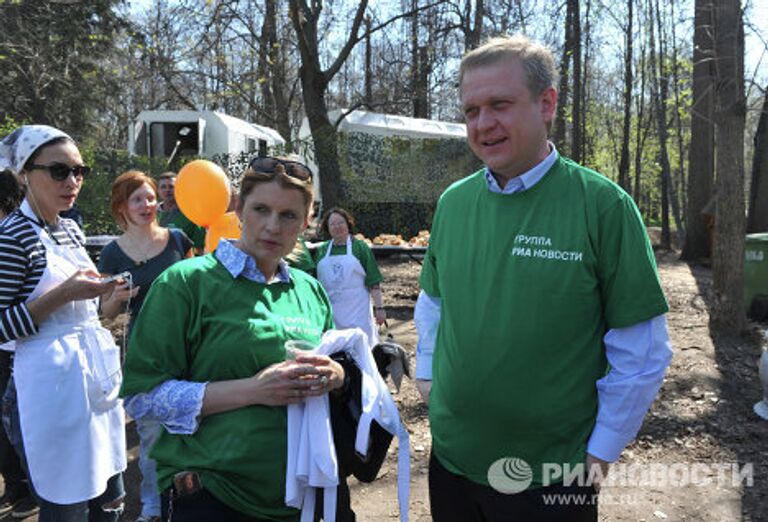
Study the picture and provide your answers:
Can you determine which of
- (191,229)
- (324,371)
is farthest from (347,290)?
(324,371)

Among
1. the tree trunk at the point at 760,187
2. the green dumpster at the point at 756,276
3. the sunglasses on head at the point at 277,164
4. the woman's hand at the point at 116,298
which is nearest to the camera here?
the sunglasses on head at the point at 277,164

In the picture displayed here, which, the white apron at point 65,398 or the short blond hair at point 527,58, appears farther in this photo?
the white apron at point 65,398

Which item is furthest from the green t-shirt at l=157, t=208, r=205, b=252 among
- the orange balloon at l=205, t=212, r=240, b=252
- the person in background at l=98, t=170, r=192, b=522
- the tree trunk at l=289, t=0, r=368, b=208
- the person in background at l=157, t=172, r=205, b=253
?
the tree trunk at l=289, t=0, r=368, b=208

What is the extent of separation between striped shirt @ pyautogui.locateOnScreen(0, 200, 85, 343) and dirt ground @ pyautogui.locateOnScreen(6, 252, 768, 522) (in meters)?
2.04

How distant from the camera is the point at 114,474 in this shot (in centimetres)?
272

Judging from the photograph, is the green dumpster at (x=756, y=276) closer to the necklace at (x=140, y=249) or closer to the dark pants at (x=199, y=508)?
the necklace at (x=140, y=249)

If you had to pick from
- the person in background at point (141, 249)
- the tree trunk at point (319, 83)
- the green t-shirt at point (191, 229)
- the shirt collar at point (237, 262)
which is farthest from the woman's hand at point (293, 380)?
the tree trunk at point (319, 83)

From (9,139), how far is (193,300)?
153 centimetres

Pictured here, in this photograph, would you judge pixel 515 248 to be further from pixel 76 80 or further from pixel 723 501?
pixel 76 80

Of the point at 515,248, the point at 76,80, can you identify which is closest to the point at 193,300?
the point at 515,248

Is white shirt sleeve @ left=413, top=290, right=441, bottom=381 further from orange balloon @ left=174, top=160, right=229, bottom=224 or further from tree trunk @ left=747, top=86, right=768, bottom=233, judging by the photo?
tree trunk @ left=747, top=86, right=768, bottom=233

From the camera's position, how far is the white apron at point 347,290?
19.7ft

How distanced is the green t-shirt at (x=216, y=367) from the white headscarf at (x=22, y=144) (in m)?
1.22

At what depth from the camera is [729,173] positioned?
7285 mm
